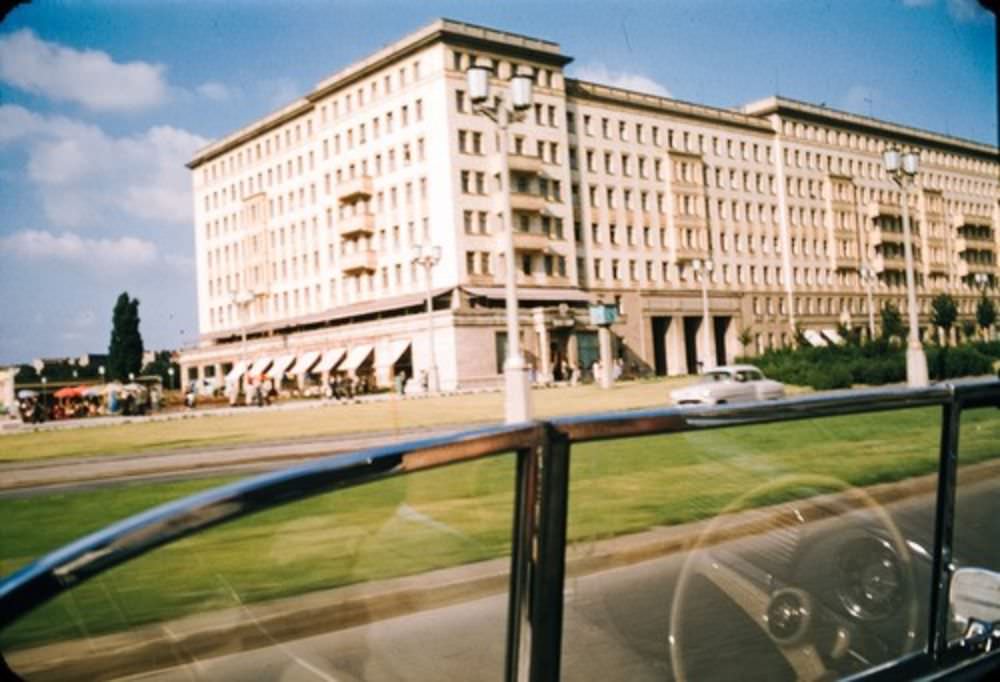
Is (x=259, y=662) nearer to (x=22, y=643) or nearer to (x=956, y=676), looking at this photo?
(x=22, y=643)

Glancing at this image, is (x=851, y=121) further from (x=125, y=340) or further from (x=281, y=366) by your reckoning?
(x=281, y=366)

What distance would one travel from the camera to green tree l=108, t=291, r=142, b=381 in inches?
774

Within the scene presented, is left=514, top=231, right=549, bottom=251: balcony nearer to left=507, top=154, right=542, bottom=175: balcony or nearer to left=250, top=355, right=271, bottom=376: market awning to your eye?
left=507, top=154, right=542, bottom=175: balcony

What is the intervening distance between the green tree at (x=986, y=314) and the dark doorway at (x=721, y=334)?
4872 cm

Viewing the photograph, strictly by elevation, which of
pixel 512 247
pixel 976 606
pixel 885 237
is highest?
pixel 885 237

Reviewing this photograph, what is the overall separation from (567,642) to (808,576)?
75cm

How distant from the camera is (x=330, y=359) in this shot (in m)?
56.2

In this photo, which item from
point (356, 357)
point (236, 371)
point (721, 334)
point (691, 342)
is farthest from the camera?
point (721, 334)

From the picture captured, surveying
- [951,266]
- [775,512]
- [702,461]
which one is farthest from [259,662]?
[951,266]

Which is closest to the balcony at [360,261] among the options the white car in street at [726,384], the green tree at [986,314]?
the white car in street at [726,384]

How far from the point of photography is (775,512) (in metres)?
1.79

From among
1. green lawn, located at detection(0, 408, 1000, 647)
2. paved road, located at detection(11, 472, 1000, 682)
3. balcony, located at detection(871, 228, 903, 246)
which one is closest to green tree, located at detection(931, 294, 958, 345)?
balcony, located at detection(871, 228, 903, 246)

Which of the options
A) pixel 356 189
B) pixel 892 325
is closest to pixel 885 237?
pixel 892 325

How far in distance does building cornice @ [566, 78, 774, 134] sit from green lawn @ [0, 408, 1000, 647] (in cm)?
6054
